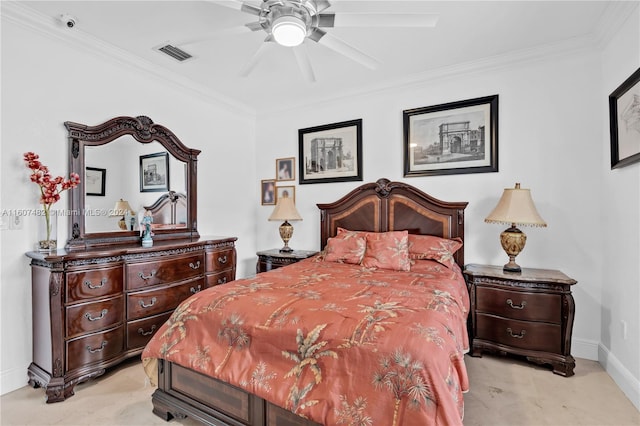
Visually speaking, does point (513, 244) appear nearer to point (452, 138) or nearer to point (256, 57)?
point (452, 138)

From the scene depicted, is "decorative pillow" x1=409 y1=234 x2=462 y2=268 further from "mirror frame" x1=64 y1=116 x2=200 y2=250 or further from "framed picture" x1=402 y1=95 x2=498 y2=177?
"mirror frame" x1=64 y1=116 x2=200 y2=250

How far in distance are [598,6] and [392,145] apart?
200 centimetres

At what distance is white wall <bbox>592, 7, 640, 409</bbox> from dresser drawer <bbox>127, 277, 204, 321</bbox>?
142 inches

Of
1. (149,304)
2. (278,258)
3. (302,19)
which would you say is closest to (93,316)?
(149,304)

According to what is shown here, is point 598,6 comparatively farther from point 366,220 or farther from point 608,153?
point 366,220

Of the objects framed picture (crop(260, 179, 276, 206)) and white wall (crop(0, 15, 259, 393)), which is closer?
white wall (crop(0, 15, 259, 393))

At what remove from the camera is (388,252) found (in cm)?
298

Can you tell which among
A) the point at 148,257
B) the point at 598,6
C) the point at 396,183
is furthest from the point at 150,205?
the point at 598,6

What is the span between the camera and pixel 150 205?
3285 millimetres

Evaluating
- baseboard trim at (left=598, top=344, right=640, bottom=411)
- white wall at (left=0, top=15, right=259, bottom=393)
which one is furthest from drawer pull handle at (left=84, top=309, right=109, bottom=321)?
baseboard trim at (left=598, top=344, right=640, bottom=411)

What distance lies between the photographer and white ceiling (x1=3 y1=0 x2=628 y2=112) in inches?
93.0

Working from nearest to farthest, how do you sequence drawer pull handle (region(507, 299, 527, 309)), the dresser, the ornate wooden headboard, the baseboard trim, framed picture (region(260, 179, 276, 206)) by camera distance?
the baseboard trim
the dresser
drawer pull handle (region(507, 299, 527, 309))
the ornate wooden headboard
framed picture (region(260, 179, 276, 206))

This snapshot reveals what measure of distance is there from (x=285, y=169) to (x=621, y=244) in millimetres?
3614

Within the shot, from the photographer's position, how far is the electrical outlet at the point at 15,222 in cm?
236
